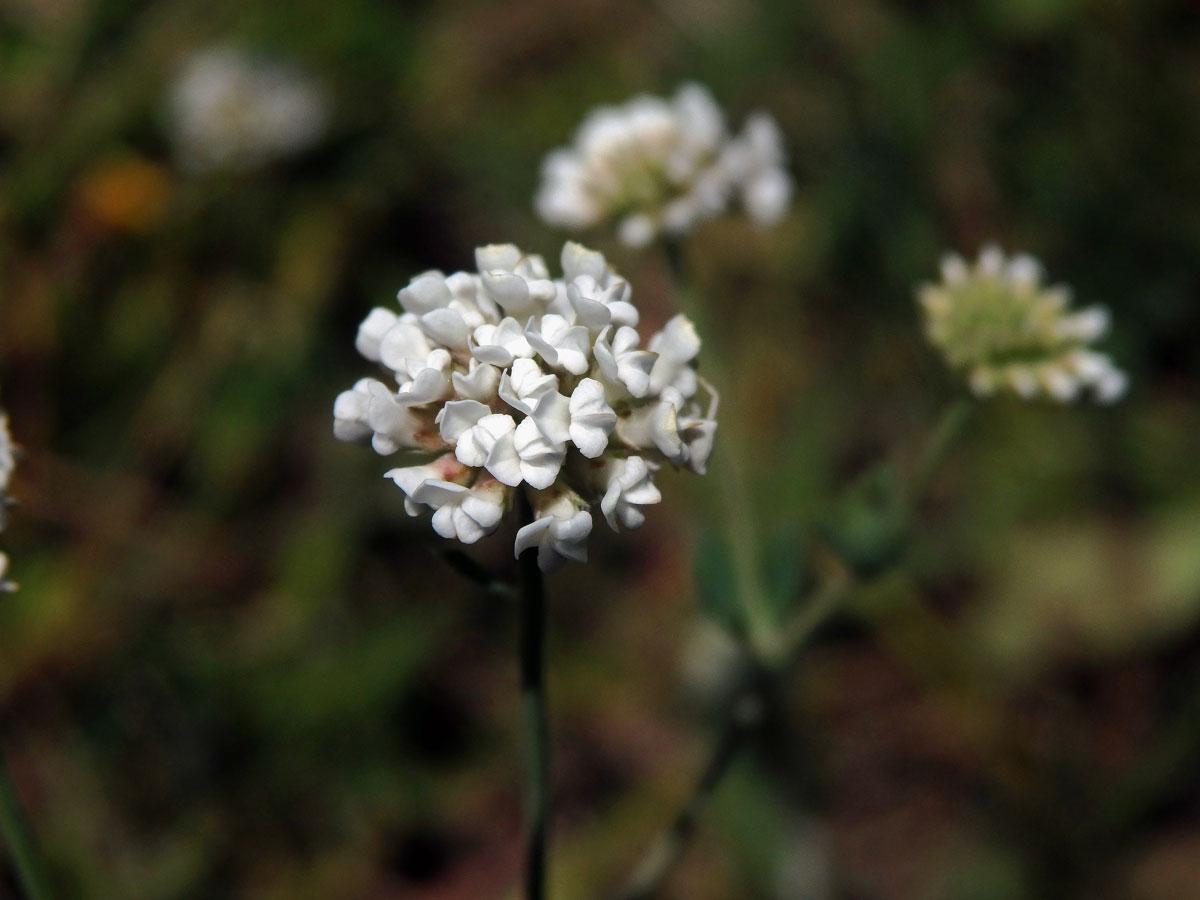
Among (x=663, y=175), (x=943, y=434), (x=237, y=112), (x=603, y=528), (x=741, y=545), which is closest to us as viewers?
(x=943, y=434)

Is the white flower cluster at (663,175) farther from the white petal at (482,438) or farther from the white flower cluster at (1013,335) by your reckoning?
the white petal at (482,438)

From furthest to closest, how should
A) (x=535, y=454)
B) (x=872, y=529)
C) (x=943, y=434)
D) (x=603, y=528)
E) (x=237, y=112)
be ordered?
1. (x=237, y=112)
2. (x=603, y=528)
3. (x=943, y=434)
4. (x=872, y=529)
5. (x=535, y=454)

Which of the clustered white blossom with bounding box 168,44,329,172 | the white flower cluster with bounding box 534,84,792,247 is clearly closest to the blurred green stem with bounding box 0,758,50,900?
the white flower cluster with bounding box 534,84,792,247

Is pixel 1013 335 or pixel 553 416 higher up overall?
pixel 1013 335

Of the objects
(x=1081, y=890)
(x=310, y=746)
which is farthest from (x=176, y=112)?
(x=1081, y=890)

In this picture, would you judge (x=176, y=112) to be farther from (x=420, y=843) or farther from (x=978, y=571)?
(x=978, y=571)

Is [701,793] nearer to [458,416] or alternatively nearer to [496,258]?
[458,416]

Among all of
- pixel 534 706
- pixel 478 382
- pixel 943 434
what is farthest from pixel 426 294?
pixel 943 434
